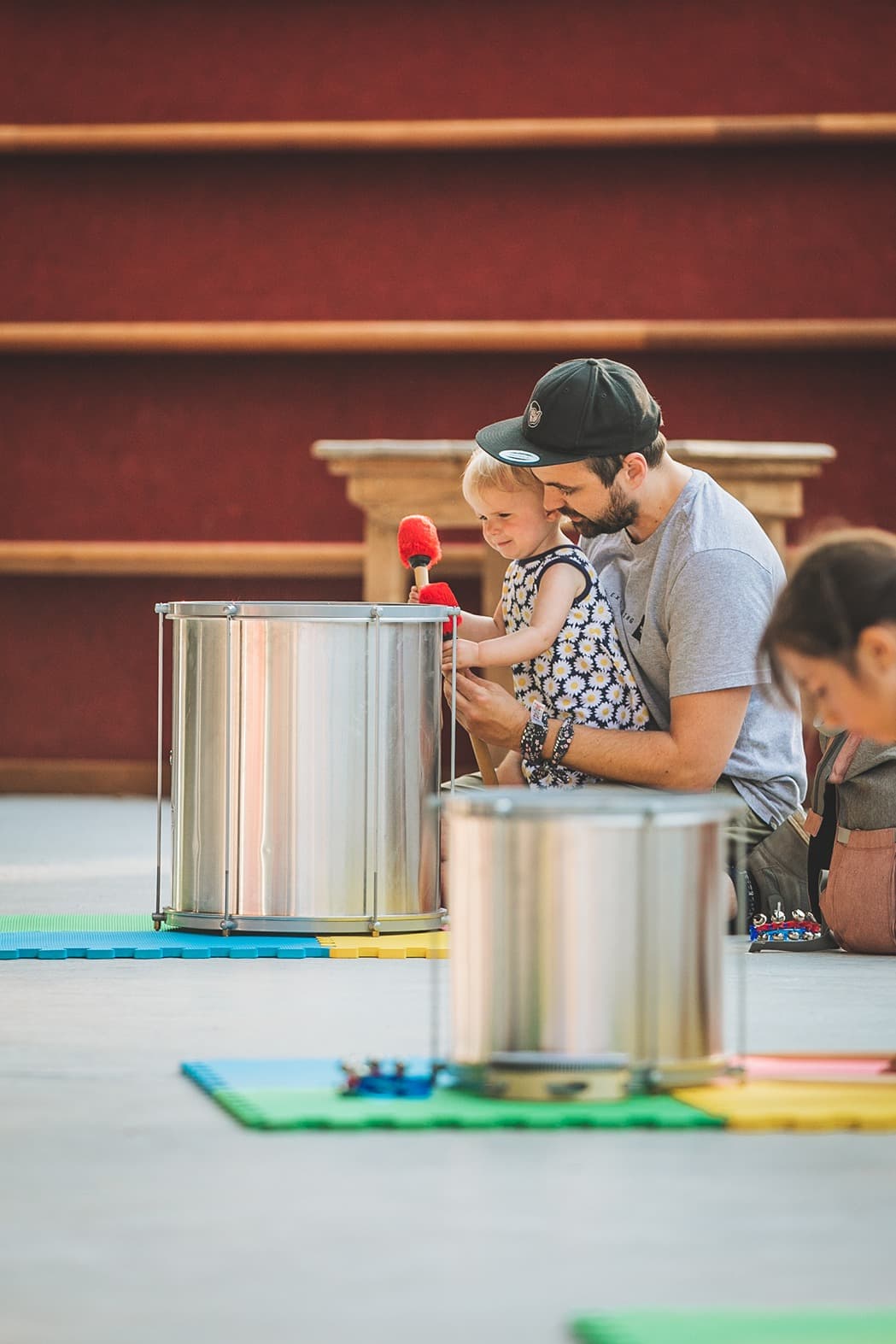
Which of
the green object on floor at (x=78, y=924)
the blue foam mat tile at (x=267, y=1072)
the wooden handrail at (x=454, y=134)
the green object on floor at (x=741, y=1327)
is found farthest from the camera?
the wooden handrail at (x=454, y=134)

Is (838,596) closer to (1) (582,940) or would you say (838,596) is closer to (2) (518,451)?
(1) (582,940)

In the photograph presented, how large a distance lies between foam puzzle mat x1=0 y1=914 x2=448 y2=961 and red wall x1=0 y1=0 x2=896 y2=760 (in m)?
3.65

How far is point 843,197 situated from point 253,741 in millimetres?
4187

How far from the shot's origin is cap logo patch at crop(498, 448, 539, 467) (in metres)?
2.68

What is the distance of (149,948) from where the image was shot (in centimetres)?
254

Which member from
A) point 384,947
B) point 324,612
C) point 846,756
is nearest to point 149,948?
point 384,947

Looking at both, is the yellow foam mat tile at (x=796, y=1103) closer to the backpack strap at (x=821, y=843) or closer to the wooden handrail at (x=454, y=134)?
the backpack strap at (x=821, y=843)

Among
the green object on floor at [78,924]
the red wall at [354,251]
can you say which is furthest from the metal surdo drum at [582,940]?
the red wall at [354,251]

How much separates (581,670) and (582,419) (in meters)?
0.37

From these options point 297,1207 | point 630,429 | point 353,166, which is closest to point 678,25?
point 353,166

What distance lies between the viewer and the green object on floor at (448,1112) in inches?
61.0

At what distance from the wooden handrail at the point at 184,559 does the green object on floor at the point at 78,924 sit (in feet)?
10.7

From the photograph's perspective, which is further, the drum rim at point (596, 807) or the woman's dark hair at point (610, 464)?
Result: the woman's dark hair at point (610, 464)

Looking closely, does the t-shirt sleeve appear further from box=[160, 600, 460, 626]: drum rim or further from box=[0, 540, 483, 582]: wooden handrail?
box=[0, 540, 483, 582]: wooden handrail
